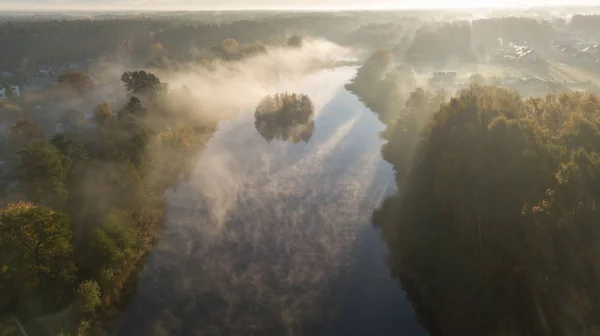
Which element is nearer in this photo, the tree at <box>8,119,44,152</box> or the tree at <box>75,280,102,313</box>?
the tree at <box>75,280,102,313</box>

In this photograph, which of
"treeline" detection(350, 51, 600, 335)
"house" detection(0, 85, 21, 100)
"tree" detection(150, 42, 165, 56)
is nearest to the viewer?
"treeline" detection(350, 51, 600, 335)

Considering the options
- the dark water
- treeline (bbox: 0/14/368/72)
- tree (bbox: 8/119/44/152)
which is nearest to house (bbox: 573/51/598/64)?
the dark water

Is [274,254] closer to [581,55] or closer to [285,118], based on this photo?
[285,118]

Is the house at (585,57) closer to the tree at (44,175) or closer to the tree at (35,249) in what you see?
the tree at (44,175)

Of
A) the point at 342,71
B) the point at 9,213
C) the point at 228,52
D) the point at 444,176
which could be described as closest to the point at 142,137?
the point at 9,213

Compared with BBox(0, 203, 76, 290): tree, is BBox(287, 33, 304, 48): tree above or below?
below

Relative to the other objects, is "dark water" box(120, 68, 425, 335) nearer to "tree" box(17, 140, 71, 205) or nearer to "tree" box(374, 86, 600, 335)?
"tree" box(374, 86, 600, 335)

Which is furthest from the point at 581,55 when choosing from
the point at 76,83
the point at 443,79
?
the point at 76,83

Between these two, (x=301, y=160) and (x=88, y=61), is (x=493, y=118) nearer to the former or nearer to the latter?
(x=301, y=160)
